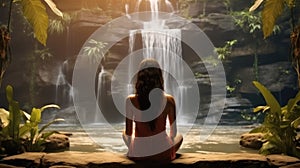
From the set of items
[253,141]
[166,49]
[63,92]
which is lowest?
→ [63,92]

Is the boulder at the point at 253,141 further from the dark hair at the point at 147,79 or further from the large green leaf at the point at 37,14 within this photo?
the large green leaf at the point at 37,14

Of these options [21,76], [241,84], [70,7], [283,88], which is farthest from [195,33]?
[21,76]

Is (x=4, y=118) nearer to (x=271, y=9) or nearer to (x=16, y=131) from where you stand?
(x=16, y=131)

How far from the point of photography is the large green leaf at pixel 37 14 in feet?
14.6

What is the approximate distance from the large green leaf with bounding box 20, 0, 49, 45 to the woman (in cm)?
Result: 205

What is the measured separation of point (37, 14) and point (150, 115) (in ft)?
7.94

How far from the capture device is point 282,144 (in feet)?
12.2

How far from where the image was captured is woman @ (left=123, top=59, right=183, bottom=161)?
304cm

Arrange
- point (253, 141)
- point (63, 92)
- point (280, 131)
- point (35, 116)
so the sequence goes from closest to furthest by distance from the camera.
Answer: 1. point (280, 131)
2. point (35, 116)
3. point (253, 141)
4. point (63, 92)

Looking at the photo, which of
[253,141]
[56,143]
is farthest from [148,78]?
[253,141]

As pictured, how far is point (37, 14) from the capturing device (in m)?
4.50

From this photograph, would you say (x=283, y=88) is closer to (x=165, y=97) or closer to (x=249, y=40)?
(x=249, y=40)

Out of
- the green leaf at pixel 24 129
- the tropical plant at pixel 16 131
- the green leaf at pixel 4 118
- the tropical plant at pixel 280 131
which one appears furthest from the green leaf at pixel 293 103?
the green leaf at pixel 4 118

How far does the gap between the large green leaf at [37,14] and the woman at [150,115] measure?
2.05 metres
